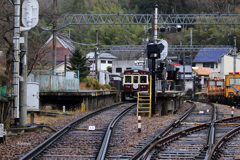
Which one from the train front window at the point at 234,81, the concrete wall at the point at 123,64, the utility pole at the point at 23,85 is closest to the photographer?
the utility pole at the point at 23,85

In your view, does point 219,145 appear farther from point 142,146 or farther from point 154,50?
point 154,50

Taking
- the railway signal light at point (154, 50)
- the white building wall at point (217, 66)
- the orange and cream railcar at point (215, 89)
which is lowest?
the orange and cream railcar at point (215, 89)

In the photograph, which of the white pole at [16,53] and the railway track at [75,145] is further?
the white pole at [16,53]

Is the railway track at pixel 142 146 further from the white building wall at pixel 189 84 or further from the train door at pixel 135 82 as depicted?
the white building wall at pixel 189 84

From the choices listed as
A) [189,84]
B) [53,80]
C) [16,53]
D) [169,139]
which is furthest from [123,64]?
[169,139]

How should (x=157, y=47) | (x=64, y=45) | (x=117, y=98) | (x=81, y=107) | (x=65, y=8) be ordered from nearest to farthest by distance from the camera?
(x=157, y=47)
(x=81, y=107)
(x=117, y=98)
(x=64, y=45)
(x=65, y=8)

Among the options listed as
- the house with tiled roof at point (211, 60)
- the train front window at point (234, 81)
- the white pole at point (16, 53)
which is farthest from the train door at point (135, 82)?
the house with tiled roof at point (211, 60)

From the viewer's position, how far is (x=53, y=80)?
24.6 meters

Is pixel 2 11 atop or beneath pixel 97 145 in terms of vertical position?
atop

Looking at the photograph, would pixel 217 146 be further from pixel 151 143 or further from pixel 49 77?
pixel 49 77

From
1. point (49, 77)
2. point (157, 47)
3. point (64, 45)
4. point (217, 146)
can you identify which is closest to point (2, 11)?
point (49, 77)

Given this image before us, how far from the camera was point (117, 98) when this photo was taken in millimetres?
37000

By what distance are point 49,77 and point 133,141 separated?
13871 mm

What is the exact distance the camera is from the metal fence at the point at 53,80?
2395cm
